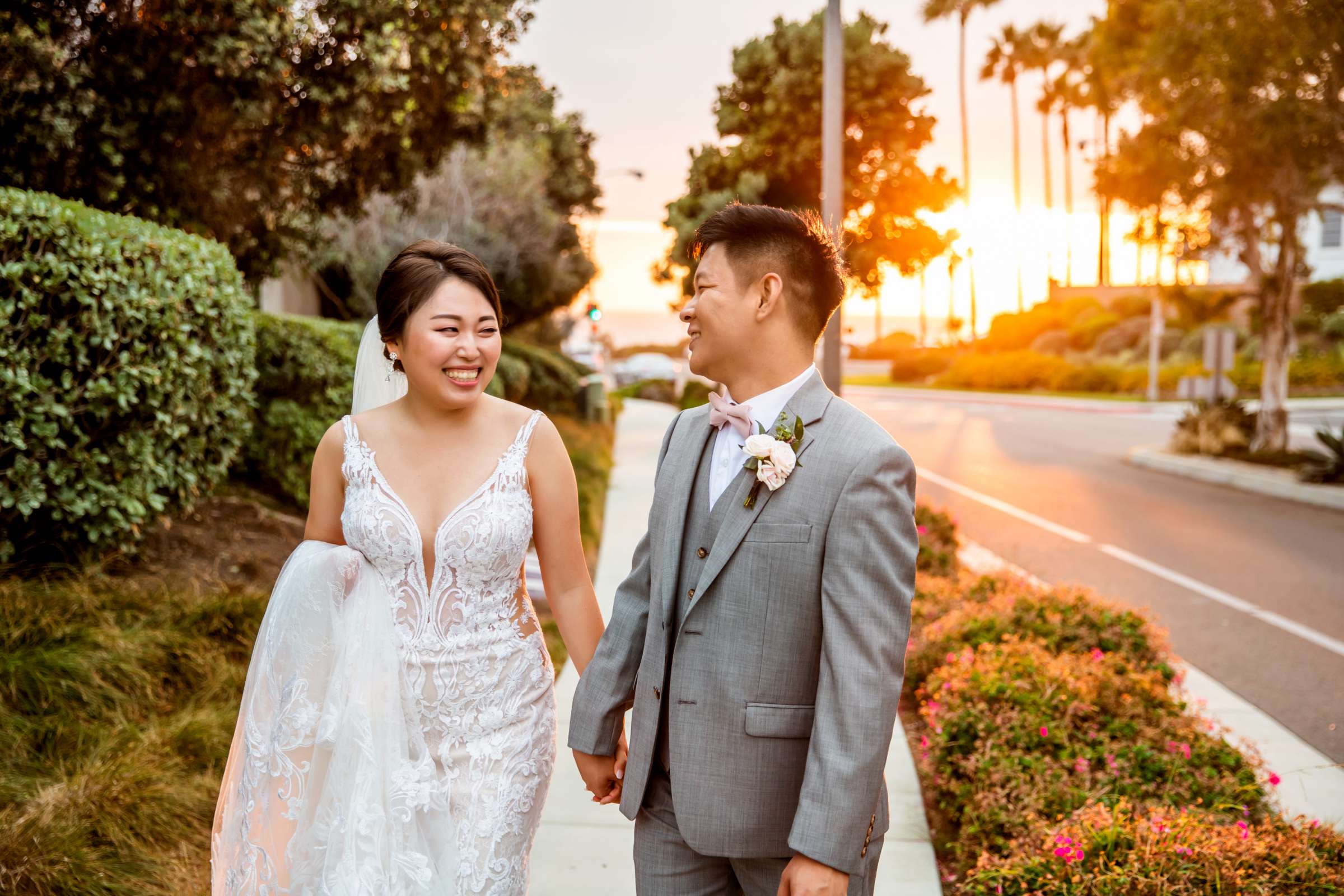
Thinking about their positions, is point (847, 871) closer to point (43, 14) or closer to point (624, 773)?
point (624, 773)

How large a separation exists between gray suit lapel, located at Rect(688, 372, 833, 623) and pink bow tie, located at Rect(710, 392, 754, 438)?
0.08 meters

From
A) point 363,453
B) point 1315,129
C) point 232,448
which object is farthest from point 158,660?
point 1315,129

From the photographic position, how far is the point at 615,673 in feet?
8.14

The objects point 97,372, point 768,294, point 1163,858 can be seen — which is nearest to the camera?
point 768,294

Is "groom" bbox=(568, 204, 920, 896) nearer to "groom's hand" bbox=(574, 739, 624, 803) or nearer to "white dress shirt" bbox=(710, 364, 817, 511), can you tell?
"white dress shirt" bbox=(710, 364, 817, 511)

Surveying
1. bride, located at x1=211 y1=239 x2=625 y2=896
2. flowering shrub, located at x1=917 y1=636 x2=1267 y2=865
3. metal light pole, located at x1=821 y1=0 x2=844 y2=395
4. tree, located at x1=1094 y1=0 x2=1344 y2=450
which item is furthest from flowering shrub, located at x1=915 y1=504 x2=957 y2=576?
tree, located at x1=1094 y1=0 x2=1344 y2=450

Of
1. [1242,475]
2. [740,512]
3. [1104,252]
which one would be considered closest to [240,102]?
[740,512]

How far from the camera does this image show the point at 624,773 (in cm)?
244

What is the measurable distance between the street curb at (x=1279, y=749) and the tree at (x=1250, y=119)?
9715mm

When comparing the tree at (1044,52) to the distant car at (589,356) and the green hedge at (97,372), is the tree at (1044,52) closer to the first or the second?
the distant car at (589,356)

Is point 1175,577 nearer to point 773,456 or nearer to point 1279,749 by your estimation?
point 1279,749

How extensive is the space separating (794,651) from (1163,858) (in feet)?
5.38

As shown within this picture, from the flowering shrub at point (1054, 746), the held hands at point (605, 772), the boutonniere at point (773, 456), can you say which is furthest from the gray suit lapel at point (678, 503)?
the flowering shrub at point (1054, 746)

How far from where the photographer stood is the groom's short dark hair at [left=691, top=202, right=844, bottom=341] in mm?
2225
